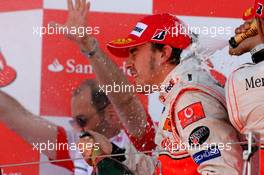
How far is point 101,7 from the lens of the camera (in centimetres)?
282

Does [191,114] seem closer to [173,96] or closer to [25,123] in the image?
[173,96]

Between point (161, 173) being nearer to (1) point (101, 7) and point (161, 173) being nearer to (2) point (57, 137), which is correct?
(2) point (57, 137)

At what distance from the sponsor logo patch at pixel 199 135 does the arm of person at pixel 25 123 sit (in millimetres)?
526

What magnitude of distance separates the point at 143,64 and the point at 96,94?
0.18 meters

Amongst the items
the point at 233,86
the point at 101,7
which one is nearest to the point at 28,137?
the point at 101,7

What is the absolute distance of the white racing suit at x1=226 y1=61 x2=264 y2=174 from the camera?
2449mm

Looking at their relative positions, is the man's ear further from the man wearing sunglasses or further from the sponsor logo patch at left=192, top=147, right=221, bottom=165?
the sponsor logo patch at left=192, top=147, right=221, bottom=165

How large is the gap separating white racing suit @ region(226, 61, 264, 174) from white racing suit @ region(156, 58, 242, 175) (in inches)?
2.1

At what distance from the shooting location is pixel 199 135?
8.04ft

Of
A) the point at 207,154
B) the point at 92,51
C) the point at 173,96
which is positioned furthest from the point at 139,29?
the point at 207,154

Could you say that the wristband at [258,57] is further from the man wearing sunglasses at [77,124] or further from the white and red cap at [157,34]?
the man wearing sunglasses at [77,124]

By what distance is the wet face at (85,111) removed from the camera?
9.23 feet

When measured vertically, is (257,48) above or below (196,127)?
above

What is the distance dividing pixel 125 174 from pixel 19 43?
535mm
